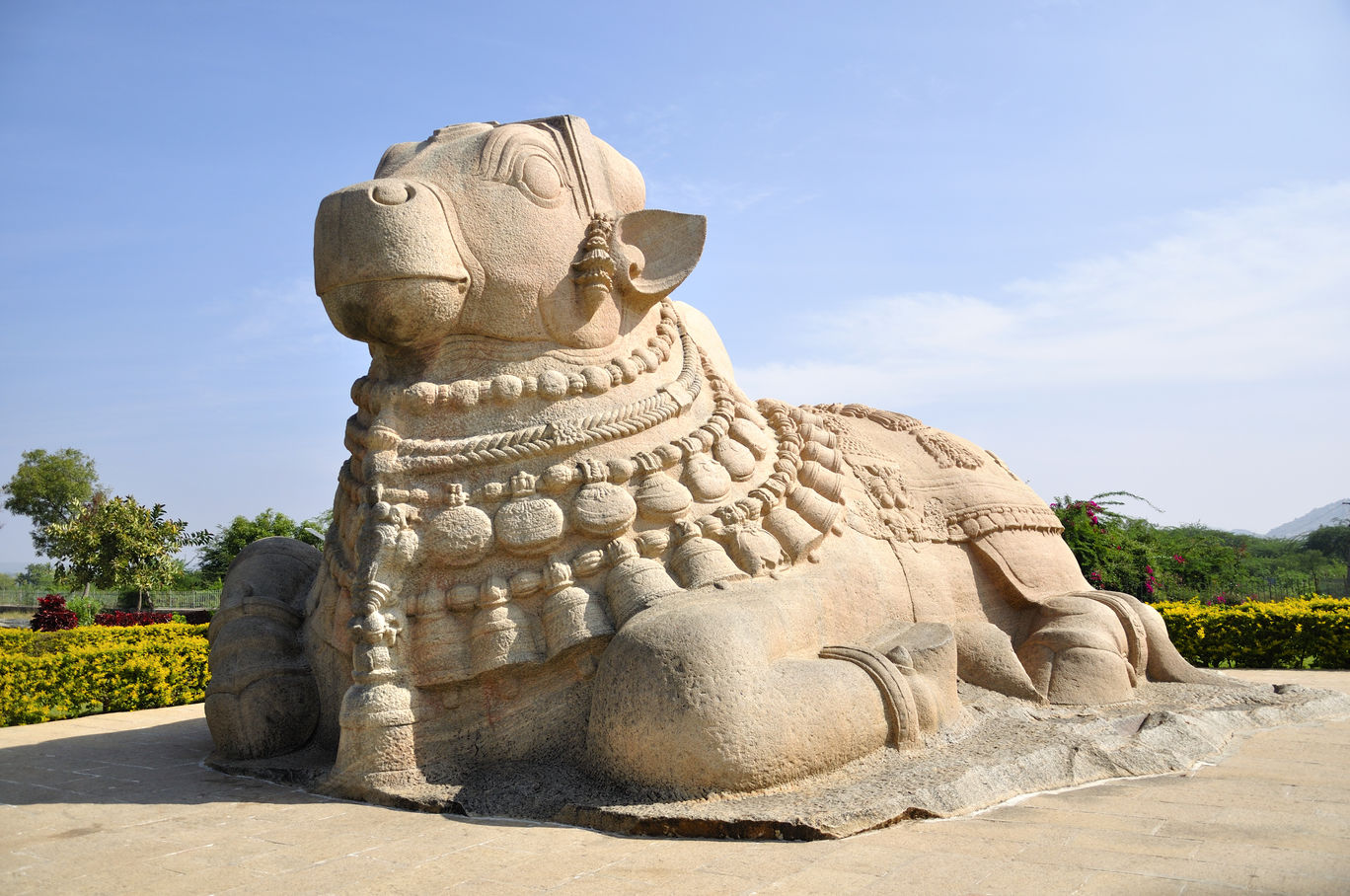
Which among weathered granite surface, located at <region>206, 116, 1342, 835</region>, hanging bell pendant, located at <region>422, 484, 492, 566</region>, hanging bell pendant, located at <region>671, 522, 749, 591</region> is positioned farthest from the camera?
hanging bell pendant, located at <region>671, 522, 749, 591</region>

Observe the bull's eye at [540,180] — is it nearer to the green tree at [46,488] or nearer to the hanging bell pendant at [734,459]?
the hanging bell pendant at [734,459]

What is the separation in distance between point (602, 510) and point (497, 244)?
1266 millimetres

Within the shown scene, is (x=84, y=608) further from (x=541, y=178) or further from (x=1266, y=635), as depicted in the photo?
(x=1266, y=635)

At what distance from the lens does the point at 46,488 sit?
132ft

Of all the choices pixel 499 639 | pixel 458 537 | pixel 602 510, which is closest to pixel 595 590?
pixel 602 510

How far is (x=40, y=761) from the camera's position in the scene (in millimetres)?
5105

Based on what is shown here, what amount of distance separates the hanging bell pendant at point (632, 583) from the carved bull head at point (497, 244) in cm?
104

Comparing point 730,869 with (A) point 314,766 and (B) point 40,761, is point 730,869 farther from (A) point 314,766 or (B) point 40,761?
(B) point 40,761

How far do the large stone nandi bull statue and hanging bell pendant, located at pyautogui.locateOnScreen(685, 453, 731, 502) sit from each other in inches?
0.5

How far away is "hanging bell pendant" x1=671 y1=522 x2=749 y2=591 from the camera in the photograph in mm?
4191

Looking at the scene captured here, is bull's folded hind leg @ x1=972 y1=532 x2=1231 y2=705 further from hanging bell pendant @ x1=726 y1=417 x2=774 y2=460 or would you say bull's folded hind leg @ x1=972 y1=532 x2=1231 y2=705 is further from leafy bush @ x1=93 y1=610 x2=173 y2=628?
leafy bush @ x1=93 y1=610 x2=173 y2=628

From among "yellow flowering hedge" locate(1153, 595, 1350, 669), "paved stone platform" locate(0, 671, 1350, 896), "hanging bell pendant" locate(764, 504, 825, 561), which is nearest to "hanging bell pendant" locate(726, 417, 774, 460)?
"hanging bell pendant" locate(764, 504, 825, 561)

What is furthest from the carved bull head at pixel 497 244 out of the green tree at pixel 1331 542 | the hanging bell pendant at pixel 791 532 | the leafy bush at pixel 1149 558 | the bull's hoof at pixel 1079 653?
the green tree at pixel 1331 542

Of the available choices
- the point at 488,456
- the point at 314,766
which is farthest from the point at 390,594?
the point at 314,766
